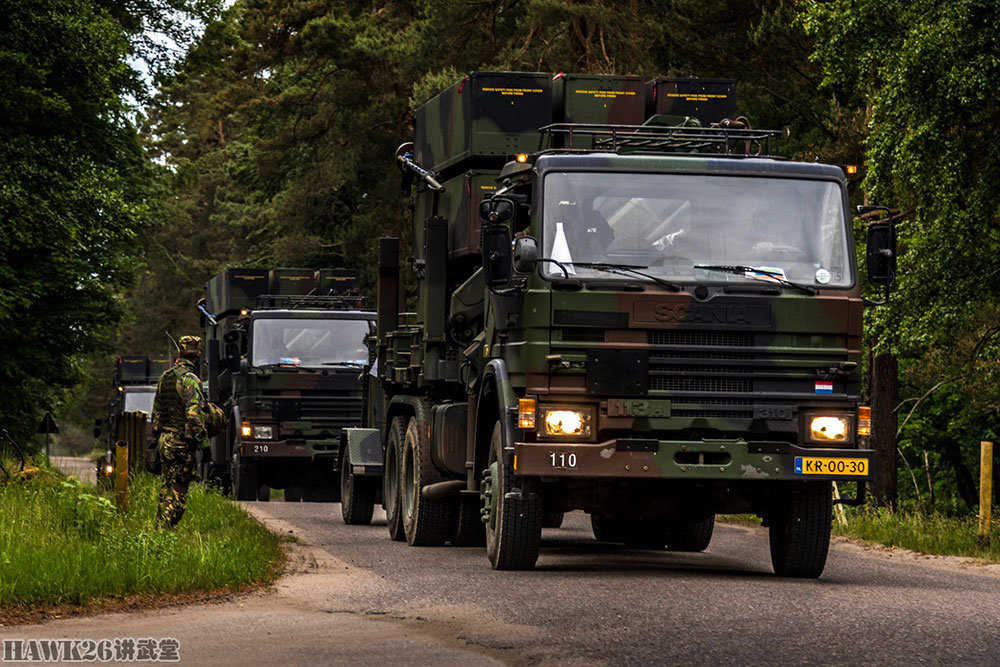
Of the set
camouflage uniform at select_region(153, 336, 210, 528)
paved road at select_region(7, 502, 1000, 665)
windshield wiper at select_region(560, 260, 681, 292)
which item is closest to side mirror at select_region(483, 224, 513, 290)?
windshield wiper at select_region(560, 260, 681, 292)

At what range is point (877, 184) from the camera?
76.5 ft

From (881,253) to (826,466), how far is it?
68.8 inches

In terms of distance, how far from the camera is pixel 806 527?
13922 millimetres

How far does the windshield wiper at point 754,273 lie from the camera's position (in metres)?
13.3

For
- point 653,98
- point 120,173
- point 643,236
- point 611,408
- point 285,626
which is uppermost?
point 120,173

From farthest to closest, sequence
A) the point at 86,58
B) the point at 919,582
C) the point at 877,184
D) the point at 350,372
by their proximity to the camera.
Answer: the point at 86,58
the point at 350,372
the point at 877,184
the point at 919,582

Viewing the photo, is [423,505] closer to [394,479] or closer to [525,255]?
[394,479]

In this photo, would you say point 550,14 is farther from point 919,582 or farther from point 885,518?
point 919,582

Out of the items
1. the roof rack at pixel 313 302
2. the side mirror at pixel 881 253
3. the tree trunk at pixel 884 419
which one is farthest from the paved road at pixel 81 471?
the tree trunk at pixel 884 419

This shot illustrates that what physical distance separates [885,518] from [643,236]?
30.3 ft

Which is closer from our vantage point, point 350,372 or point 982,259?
point 982,259

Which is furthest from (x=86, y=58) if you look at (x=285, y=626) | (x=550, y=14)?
(x=285, y=626)

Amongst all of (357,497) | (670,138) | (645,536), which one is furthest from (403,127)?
(670,138)

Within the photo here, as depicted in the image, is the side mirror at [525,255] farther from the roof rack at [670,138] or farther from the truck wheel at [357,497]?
the truck wheel at [357,497]
